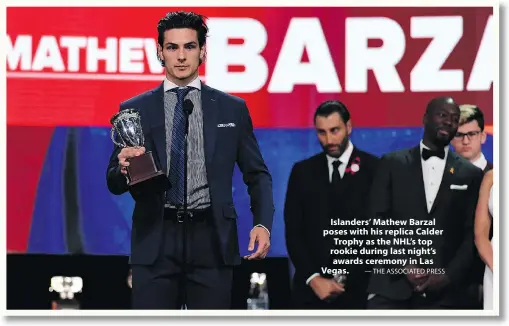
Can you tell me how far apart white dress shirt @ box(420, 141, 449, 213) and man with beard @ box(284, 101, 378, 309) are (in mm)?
279

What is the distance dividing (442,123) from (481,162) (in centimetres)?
30

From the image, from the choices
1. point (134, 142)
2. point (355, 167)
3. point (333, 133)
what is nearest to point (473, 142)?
point (355, 167)

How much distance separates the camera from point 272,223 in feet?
15.6

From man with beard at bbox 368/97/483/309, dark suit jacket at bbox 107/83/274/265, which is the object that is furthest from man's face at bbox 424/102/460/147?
dark suit jacket at bbox 107/83/274/265

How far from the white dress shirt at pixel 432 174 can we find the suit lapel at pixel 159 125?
139cm

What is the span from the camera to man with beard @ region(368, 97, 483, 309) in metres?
4.75

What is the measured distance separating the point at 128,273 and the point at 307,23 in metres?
1.66

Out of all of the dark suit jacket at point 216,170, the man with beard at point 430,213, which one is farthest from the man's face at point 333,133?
the dark suit jacket at point 216,170

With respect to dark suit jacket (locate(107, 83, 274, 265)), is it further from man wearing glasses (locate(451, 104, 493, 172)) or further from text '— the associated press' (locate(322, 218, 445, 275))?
man wearing glasses (locate(451, 104, 493, 172))

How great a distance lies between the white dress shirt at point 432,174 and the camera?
4770mm

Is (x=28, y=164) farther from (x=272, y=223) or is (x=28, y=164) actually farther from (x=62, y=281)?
(x=272, y=223)

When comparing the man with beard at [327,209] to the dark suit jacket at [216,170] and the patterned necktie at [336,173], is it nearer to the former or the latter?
the patterned necktie at [336,173]
